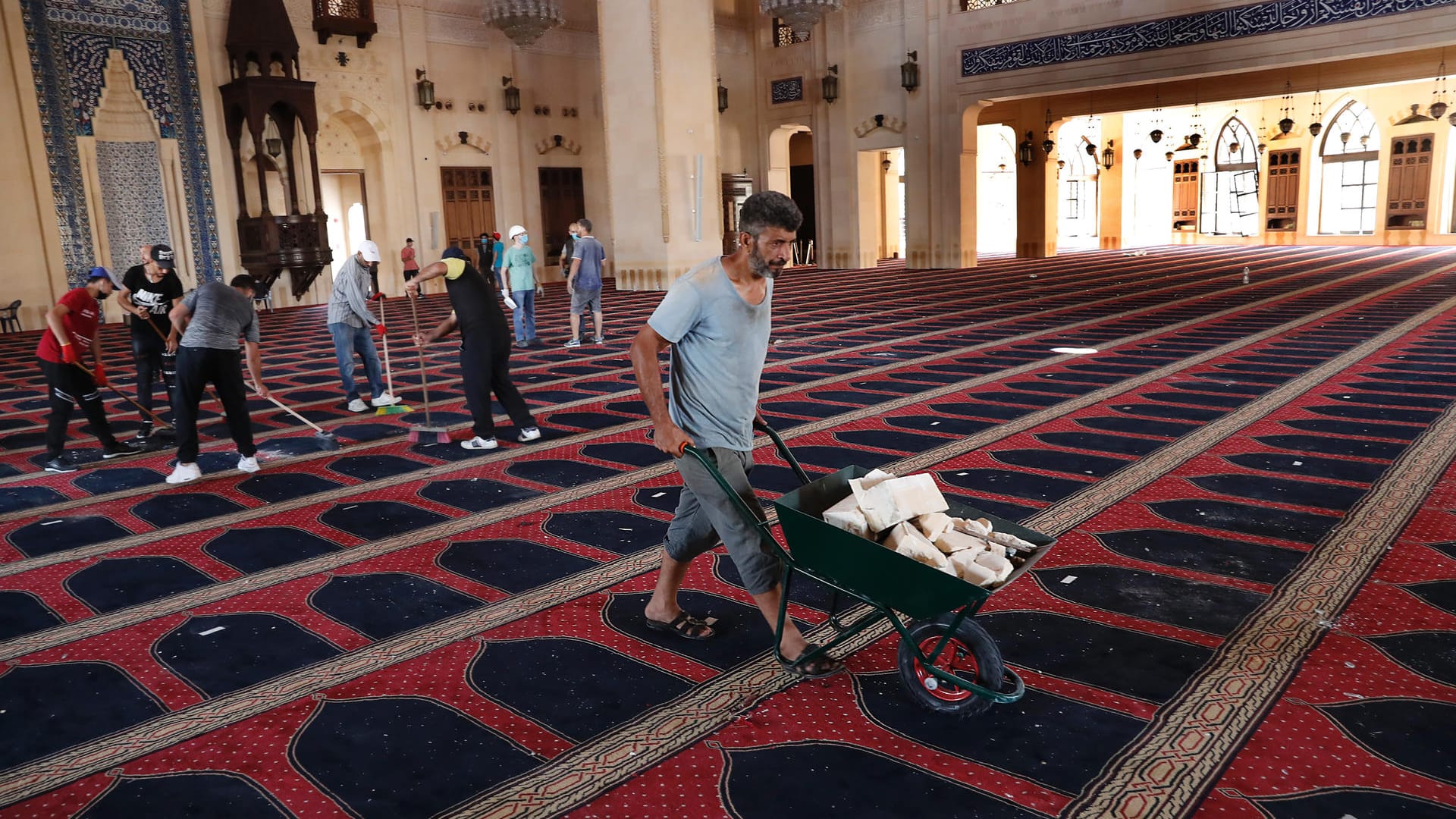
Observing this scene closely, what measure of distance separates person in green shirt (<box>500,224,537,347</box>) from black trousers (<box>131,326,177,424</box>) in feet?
9.08

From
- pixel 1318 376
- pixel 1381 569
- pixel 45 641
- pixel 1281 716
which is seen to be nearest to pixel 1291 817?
pixel 1281 716

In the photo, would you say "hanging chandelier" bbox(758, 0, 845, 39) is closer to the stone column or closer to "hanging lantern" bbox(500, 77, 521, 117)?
the stone column

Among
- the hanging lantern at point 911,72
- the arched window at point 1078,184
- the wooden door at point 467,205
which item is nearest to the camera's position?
the wooden door at point 467,205

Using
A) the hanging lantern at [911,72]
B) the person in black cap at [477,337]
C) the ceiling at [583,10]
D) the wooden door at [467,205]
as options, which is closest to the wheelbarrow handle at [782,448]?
the person in black cap at [477,337]

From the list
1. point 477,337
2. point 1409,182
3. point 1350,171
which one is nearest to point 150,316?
point 477,337

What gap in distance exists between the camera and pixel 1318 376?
606cm

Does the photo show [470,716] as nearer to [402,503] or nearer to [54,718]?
[54,718]

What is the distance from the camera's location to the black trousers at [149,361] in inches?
226

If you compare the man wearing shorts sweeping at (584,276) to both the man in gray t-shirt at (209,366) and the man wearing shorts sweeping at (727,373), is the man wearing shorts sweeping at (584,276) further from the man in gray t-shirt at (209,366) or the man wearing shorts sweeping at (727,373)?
the man wearing shorts sweeping at (727,373)

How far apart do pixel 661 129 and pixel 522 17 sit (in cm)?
243

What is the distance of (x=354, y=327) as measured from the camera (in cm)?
632

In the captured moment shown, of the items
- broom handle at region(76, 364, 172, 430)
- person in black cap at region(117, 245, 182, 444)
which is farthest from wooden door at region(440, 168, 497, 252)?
broom handle at region(76, 364, 172, 430)

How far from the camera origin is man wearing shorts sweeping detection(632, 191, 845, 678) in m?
2.26

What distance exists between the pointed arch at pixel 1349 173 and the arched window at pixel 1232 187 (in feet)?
4.43
